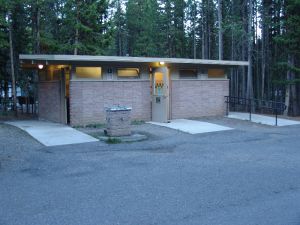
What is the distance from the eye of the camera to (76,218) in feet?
15.5

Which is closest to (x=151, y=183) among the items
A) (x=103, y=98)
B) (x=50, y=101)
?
(x=103, y=98)

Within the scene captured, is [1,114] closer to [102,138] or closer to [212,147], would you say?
[102,138]

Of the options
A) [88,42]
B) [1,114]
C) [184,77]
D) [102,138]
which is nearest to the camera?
[102,138]

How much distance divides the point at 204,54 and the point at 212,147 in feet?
97.0

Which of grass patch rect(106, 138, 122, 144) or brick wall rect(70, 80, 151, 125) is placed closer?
grass patch rect(106, 138, 122, 144)

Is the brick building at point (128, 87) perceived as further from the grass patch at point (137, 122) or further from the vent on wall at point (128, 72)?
the grass patch at point (137, 122)

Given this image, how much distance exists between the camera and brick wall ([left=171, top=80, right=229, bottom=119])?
16.9m

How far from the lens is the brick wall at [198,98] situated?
16891 mm

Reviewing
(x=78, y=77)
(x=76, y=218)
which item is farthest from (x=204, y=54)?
(x=76, y=218)

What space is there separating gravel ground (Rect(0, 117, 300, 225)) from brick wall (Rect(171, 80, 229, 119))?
570cm

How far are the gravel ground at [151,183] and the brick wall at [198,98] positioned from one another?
5.70 meters

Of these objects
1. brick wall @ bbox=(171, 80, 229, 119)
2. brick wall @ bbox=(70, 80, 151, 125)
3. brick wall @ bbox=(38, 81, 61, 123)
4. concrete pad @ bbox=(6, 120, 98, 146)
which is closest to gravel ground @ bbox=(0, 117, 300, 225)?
concrete pad @ bbox=(6, 120, 98, 146)

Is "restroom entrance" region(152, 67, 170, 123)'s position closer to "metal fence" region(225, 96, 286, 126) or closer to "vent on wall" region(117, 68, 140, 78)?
"vent on wall" region(117, 68, 140, 78)

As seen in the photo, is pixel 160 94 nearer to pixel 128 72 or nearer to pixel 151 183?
pixel 128 72
